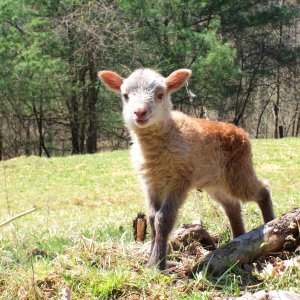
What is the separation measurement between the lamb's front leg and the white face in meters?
0.66

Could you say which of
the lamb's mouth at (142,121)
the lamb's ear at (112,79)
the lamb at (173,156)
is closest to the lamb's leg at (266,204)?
the lamb at (173,156)

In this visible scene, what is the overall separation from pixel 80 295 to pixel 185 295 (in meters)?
0.67

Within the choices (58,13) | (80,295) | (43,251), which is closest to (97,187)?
(43,251)

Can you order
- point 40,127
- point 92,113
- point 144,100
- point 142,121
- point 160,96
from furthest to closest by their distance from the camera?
→ point 40,127, point 92,113, point 160,96, point 144,100, point 142,121

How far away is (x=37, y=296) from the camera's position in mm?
3201

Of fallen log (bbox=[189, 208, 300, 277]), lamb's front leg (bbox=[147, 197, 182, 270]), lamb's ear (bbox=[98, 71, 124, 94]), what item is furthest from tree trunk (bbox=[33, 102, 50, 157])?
fallen log (bbox=[189, 208, 300, 277])

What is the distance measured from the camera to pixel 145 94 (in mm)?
4258

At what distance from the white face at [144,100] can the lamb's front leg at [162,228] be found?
0.66 metres

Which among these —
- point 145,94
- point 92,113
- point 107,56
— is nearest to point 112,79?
point 145,94

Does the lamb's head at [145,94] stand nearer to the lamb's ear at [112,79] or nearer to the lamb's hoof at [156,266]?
the lamb's ear at [112,79]

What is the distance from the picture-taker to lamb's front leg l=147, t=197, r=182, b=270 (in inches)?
148

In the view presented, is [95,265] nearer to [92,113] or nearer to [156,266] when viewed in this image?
[156,266]

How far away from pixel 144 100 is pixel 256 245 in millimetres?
1439

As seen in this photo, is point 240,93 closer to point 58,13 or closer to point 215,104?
point 215,104
